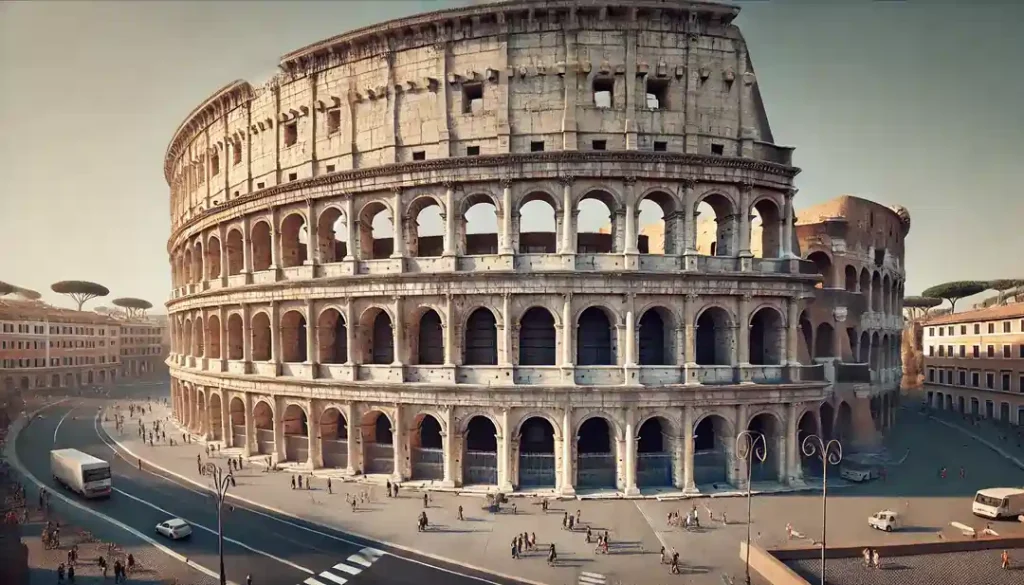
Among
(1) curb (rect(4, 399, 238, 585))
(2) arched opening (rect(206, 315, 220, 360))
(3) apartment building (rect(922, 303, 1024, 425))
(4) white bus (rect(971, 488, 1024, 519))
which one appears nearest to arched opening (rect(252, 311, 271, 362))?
(2) arched opening (rect(206, 315, 220, 360))

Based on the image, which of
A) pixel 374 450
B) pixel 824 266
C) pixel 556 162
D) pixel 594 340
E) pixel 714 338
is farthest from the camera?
pixel 824 266

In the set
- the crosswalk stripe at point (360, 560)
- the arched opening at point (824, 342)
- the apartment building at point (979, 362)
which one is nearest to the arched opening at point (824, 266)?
the arched opening at point (824, 342)

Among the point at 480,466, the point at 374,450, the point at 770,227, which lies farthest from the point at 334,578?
the point at 770,227

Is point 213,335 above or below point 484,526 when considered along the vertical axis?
above

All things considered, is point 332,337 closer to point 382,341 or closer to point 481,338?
point 382,341

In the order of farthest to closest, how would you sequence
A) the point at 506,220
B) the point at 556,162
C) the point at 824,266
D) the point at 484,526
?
the point at 824,266, the point at 506,220, the point at 556,162, the point at 484,526

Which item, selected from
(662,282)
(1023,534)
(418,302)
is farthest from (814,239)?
(418,302)

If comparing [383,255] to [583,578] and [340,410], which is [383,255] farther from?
[583,578]

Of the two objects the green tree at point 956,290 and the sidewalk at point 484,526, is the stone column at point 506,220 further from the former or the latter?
the green tree at point 956,290
